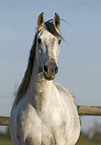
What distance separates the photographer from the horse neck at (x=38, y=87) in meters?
4.44

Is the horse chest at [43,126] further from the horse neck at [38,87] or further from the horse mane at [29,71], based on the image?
the horse mane at [29,71]

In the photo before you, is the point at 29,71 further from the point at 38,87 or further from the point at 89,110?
the point at 89,110

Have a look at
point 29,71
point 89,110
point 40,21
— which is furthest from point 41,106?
point 89,110

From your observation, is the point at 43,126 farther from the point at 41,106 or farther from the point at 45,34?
the point at 45,34

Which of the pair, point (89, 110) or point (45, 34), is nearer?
point (45, 34)

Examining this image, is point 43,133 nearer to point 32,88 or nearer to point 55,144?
point 55,144

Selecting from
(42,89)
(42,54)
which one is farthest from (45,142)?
(42,54)

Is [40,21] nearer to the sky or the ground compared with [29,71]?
nearer to the sky

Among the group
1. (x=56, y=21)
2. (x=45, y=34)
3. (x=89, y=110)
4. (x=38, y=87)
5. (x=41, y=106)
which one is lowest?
(x=89, y=110)

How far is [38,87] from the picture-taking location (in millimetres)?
4488

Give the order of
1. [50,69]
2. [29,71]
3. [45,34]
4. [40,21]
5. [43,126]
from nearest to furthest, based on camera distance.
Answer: [50,69], [45,34], [43,126], [40,21], [29,71]

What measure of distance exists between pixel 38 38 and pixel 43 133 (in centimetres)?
124

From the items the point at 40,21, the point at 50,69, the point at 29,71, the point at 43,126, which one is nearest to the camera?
the point at 50,69

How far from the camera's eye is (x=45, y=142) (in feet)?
14.6
